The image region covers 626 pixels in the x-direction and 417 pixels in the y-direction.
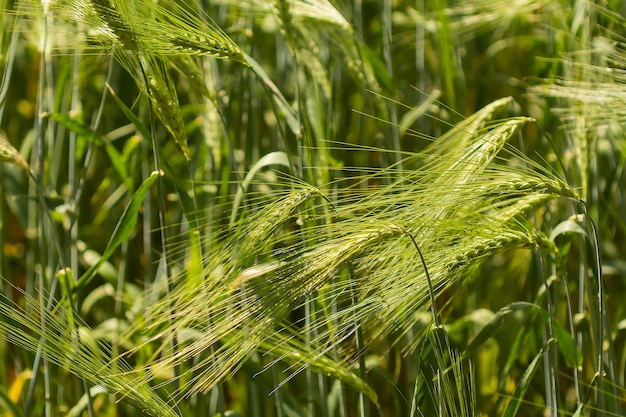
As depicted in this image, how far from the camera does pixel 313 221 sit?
0.96 m

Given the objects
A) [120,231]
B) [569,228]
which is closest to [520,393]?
[569,228]

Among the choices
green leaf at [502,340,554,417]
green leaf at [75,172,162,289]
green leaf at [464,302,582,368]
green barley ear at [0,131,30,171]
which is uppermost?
green barley ear at [0,131,30,171]

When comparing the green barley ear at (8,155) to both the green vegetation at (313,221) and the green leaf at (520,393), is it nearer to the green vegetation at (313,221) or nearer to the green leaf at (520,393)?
the green vegetation at (313,221)

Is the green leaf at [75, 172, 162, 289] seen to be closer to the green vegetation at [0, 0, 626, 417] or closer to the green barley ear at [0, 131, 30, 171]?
the green vegetation at [0, 0, 626, 417]

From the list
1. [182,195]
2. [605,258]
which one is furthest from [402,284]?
[605,258]

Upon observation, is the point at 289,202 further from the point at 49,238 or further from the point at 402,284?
the point at 49,238

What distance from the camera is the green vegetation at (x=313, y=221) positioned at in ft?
2.61

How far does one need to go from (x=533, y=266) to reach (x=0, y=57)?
2.73 feet

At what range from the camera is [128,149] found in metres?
1.25

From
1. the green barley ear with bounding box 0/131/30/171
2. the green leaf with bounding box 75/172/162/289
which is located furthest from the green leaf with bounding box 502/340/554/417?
the green barley ear with bounding box 0/131/30/171

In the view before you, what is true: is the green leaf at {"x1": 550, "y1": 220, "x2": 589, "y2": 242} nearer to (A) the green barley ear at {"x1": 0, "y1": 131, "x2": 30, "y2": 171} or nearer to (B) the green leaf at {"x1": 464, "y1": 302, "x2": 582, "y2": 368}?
(B) the green leaf at {"x1": 464, "y1": 302, "x2": 582, "y2": 368}

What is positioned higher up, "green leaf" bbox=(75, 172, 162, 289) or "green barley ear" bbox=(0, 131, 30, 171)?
"green barley ear" bbox=(0, 131, 30, 171)

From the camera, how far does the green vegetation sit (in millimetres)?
795

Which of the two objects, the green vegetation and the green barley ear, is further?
the green barley ear
